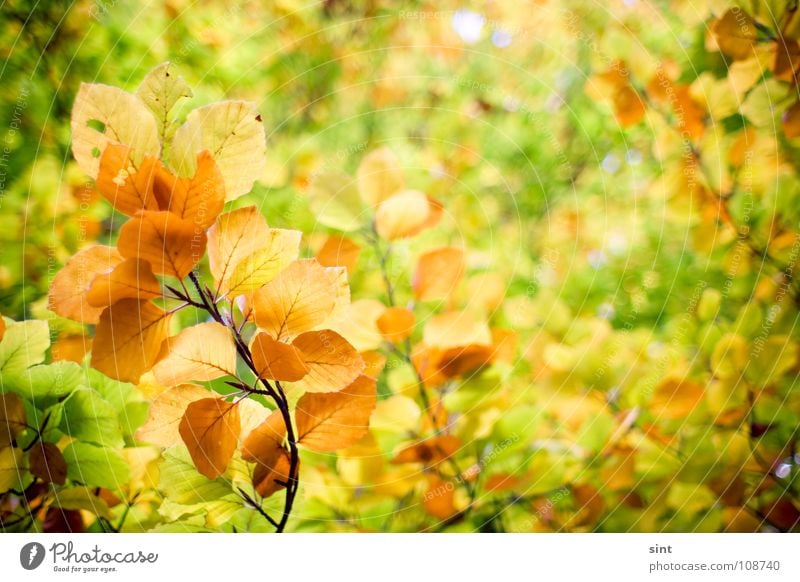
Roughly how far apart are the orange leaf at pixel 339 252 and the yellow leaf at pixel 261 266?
0.14 feet

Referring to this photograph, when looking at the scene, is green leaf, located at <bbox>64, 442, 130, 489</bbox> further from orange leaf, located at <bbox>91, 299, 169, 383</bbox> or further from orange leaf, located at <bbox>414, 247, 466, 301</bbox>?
orange leaf, located at <bbox>414, 247, 466, 301</bbox>

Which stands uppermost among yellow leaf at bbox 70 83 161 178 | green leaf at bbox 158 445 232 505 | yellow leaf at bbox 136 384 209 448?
yellow leaf at bbox 70 83 161 178

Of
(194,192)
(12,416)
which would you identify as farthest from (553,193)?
(12,416)

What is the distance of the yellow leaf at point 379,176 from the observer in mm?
341

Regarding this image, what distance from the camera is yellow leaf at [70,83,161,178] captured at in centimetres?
29

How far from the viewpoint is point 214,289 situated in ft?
0.97

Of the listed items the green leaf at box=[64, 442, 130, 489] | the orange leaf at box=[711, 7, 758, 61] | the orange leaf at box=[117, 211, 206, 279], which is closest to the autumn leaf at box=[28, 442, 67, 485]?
the green leaf at box=[64, 442, 130, 489]

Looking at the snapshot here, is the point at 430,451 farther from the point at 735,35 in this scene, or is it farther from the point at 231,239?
the point at 735,35

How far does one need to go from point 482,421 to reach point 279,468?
0.34 feet

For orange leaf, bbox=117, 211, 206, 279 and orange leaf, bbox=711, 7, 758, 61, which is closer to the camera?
orange leaf, bbox=117, 211, 206, 279

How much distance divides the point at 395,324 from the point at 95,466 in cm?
16

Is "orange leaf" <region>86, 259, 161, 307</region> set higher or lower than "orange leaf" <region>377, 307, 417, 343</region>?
higher

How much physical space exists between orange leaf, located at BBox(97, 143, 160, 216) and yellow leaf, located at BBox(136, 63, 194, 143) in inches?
0.7
